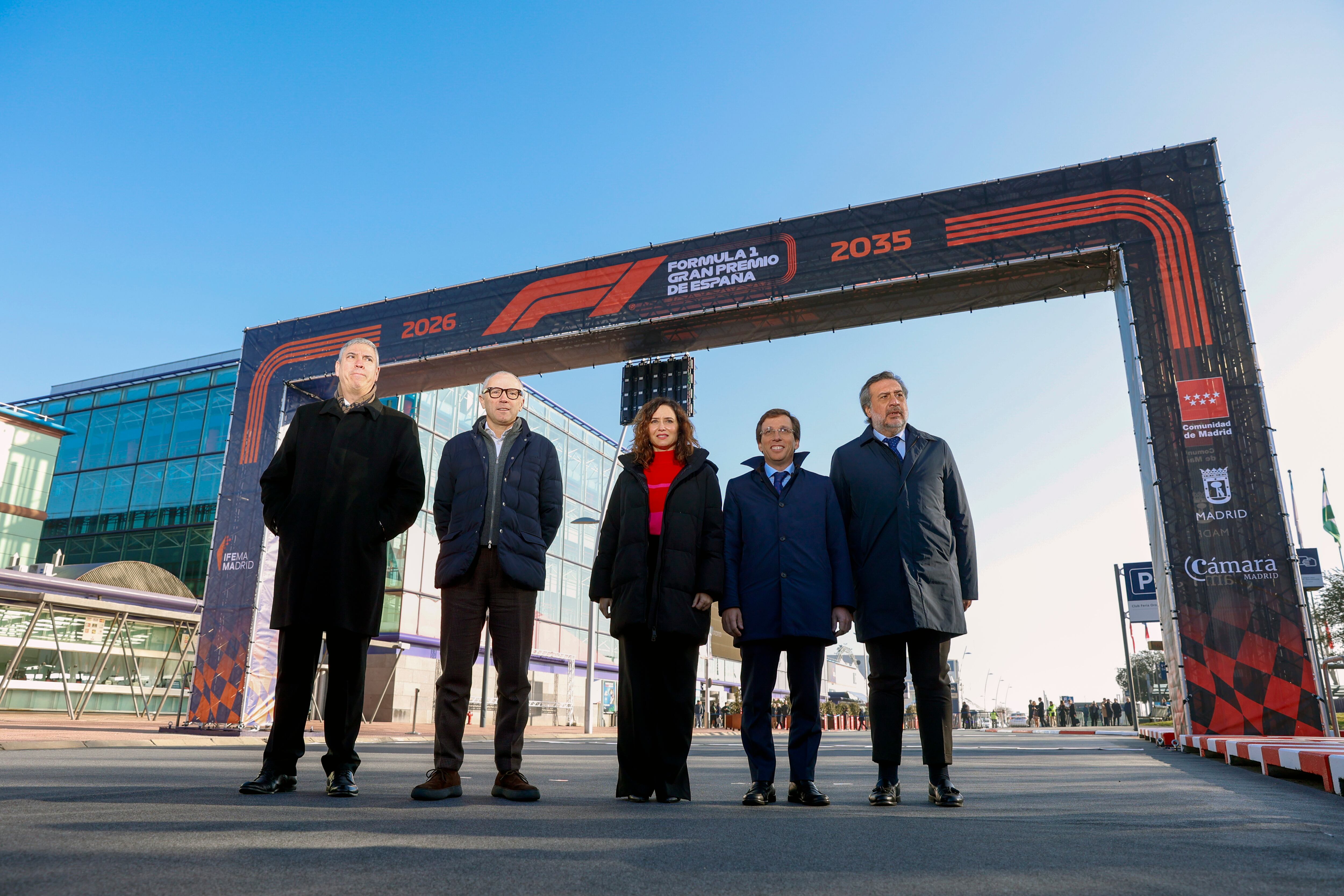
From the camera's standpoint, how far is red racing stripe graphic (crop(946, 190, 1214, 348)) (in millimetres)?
11523

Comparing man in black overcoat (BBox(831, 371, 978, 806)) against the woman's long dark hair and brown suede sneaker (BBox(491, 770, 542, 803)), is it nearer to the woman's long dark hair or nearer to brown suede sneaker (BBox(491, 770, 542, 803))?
the woman's long dark hair

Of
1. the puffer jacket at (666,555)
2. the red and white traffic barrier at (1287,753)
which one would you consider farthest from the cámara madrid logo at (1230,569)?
the puffer jacket at (666,555)

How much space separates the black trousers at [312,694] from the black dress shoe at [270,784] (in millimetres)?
21

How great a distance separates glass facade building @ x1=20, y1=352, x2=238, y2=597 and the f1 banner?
62.8 ft

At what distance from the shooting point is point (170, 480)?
3541 cm

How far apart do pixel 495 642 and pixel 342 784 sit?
0.82m

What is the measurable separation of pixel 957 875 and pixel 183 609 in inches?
1021

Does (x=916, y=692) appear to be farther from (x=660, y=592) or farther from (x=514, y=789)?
(x=514, y=789)

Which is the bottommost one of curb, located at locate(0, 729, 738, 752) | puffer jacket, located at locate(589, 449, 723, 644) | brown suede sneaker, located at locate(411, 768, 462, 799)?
curb, located at locate(0, 729, 738, 752)

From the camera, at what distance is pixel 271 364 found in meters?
18.0

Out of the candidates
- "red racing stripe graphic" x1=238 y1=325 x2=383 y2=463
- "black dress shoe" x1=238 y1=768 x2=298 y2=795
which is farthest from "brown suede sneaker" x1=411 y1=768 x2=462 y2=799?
"red racing stripe graphic" x1=238 y1=325 x2=383 y2=463

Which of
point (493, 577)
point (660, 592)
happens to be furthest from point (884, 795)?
point (493, 577)

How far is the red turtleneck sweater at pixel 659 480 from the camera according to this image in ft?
13.8

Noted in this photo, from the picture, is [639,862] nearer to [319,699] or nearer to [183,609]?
[183,609]
